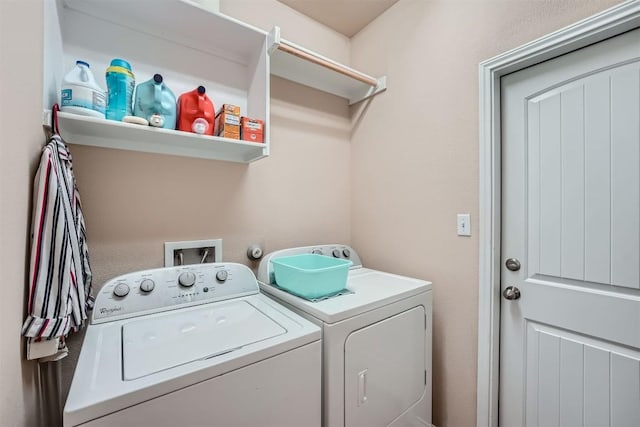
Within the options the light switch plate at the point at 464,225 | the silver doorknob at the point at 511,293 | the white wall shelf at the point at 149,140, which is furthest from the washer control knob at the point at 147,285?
the silver doorknob at the point at 511,293

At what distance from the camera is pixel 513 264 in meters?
1.43

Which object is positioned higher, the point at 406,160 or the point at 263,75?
the point at 263,75

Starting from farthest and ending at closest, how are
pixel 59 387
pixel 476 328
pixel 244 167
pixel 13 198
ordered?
pixel 244 167
pixel 476 328
pixel 59 387
pixel 13 198

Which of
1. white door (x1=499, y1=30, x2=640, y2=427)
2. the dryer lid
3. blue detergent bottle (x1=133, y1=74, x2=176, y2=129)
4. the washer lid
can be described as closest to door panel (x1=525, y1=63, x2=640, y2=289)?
white door (x1=499, y1=30, x2=640, y2=427)

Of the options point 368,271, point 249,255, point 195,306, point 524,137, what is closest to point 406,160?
point 524,137

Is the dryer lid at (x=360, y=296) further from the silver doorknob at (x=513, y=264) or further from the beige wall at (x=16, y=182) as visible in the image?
the beige wall at (x=16, y=182)

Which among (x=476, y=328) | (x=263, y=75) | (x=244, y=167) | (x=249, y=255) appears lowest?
(x=476, y=328)

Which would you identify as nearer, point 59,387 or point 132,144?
point 59,387

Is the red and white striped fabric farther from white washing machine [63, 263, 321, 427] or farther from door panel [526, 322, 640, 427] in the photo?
door panel [526, 322, 640, 427]

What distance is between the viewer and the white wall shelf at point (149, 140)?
1.12m

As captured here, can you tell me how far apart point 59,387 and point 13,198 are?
94cm

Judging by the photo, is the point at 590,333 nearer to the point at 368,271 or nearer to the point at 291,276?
Answer: the point at 368,271

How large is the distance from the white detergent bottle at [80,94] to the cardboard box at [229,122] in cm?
49

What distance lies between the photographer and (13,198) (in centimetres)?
70
